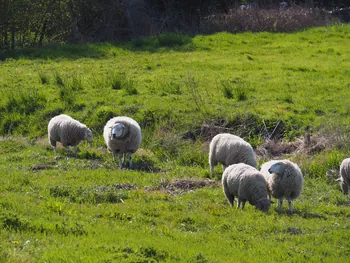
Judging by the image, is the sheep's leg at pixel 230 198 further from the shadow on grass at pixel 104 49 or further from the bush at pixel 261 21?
the bush at pixel 261 21

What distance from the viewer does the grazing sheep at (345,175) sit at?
45.8 ft

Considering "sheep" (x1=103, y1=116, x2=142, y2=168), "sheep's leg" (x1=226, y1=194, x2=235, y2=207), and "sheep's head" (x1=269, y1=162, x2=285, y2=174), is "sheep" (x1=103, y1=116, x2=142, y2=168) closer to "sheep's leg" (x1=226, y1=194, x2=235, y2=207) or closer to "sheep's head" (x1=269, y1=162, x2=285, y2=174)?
"sheep's leg" (x1=226, y1=194, x2=235, y2=207)

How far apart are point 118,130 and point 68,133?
1865 millimetres

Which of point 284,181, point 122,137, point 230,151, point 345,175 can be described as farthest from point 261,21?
point 284,181

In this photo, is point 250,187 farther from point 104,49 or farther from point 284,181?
point 104,49

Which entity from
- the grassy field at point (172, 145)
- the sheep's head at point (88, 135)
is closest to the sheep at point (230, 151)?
the grassy field at point (172, 145)

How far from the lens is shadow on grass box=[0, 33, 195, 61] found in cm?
2866

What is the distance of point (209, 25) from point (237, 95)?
13.4m

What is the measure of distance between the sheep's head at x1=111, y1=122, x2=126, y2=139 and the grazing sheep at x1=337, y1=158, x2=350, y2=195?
510cm

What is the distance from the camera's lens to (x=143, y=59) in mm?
26984

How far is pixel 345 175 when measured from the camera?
46.1 ft

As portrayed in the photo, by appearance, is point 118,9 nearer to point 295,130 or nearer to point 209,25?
point 209,25

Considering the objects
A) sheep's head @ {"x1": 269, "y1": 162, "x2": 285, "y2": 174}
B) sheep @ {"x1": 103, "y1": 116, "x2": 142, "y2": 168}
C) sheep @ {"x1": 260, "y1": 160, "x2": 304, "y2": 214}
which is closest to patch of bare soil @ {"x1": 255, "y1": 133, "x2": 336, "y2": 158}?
sheep @ {"x1": 103, "y1": 116, "x2": 142, "y2": 168}

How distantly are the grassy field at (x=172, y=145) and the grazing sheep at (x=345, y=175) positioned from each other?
0.24 meters
